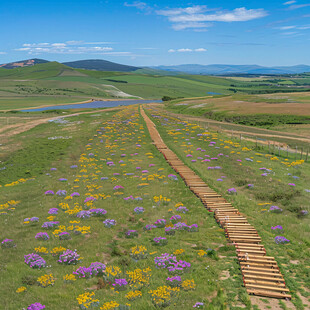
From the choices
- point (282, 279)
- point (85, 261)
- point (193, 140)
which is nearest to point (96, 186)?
point (85, 261)

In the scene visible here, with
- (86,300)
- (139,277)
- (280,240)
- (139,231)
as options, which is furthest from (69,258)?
(280,240)

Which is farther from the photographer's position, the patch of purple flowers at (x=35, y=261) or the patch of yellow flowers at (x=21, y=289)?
the patch of purple flowers at (x=35, y=261)

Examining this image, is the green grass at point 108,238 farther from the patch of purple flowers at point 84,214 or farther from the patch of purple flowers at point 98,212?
the patch of purple flowers at point 84,214

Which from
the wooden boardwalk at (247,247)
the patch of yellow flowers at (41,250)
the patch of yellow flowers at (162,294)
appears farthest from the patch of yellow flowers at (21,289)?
the wooden boardwalk at (247,247)

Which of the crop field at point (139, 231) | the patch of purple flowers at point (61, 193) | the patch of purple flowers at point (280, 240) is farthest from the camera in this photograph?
the patch of purple flowers at point (61, 193)

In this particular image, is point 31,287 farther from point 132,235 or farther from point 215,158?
point 215,158

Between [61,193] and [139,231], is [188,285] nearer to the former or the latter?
[139,231]
